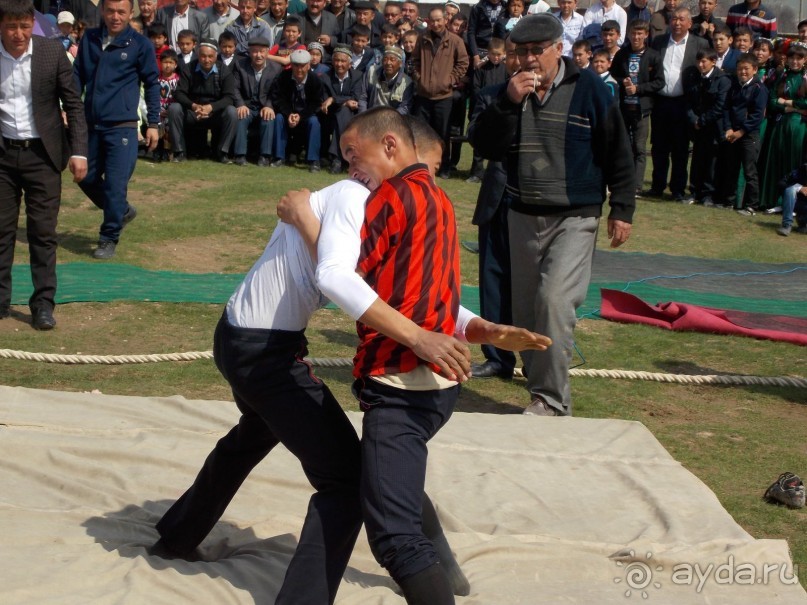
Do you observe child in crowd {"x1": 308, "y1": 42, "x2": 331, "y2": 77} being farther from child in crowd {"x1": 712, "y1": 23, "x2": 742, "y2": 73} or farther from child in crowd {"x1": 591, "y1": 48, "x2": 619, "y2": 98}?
child in crowd {"x1": 712, "y1": 23, "x2": 742, "y2": 73}

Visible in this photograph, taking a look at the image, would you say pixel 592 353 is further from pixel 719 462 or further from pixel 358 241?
pixel 358 241

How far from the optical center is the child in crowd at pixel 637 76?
506 inches

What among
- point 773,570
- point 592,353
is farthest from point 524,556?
point 592,353

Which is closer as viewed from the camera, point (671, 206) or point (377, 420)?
point (377, 420)

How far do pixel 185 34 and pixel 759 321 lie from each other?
337 inches

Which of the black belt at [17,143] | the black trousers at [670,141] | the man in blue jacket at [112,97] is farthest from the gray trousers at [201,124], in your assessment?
the black belt at [17,143]

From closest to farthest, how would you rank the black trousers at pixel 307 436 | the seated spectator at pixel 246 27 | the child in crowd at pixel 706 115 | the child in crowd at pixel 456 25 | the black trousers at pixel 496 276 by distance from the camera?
the black trousers at pixel 307 436 → the black trousers at pixel 496 276 → the child in crowd at pixel 706 115 → the seated spectator at pixel 246 27 → the child in crowd at pixel 456 25

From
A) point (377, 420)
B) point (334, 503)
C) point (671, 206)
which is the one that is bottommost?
point (671, 206)

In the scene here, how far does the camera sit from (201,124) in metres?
13.4

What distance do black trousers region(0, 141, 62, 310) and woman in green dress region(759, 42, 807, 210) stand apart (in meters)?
8.93

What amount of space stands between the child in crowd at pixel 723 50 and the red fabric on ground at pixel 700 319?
5770 millimetres

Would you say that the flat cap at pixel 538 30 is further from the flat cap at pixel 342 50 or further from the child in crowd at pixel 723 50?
the flat cap at pixel 342 50

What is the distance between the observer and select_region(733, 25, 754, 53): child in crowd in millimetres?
13148

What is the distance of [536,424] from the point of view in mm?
5230
